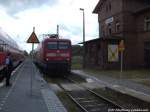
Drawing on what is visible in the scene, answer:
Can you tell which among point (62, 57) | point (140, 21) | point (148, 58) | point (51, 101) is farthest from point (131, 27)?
point (51, 101)

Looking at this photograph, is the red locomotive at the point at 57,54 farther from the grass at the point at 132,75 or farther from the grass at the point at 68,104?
the grass at the point at 68,104

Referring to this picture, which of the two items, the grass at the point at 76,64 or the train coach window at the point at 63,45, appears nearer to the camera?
the train coach window at the point at 63,45

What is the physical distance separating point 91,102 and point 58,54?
14.9 metres

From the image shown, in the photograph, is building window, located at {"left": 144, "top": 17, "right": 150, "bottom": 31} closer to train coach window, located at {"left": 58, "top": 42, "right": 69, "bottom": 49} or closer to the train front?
the train front

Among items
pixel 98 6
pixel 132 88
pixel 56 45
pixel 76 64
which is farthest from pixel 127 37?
pixel 132 88

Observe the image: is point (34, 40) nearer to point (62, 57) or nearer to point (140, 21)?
point (62, 57)

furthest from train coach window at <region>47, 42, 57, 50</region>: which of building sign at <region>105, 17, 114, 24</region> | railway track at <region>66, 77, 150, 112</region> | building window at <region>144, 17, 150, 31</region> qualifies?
building sign at <region>105, 17, 114, 24</region>

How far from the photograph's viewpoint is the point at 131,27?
4462 centimetres

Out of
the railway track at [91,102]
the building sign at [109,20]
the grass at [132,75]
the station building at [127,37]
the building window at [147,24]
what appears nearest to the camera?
the railway track at [91,102]

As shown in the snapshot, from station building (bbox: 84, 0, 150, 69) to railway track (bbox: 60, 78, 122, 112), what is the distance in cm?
2303

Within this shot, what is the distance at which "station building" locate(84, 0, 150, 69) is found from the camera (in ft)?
139

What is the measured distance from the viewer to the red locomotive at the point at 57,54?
29.9 metres

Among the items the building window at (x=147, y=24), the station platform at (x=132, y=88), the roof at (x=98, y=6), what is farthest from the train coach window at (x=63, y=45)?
the roof at (x=98, y=6)

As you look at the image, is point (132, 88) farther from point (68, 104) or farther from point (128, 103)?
point (68, 104)
